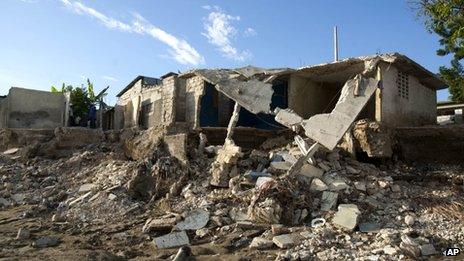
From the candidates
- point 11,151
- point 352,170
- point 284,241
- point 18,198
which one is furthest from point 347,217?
point 11,151

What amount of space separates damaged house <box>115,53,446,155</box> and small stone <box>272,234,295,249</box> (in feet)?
9.94

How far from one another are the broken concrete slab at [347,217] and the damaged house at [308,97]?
1.91 meters

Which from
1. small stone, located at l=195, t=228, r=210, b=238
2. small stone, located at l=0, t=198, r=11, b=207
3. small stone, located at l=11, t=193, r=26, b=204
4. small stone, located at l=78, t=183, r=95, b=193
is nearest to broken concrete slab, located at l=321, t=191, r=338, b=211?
small stone, located at l=195, t=228, r=210, b=238

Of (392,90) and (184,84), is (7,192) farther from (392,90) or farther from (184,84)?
(392,90)

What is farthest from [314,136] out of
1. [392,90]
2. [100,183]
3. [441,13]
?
[100,183]

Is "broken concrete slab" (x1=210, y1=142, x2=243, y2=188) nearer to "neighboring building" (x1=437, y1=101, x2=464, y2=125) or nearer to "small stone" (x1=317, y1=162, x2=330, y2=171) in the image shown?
"small stone" (x1=317, y1=162, x2=330, y2=171)

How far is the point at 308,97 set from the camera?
13.3 m

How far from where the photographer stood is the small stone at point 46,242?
6802 mm

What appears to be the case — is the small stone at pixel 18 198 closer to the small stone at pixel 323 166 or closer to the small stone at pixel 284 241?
the small stone at pixel 284 241

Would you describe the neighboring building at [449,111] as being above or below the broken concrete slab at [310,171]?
above

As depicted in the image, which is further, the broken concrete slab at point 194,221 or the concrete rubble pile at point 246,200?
the broken concrete slab at point 194,221

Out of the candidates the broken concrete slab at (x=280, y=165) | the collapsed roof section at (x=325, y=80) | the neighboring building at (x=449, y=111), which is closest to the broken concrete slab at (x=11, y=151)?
the collapsed roof section at (x=325, y=80)

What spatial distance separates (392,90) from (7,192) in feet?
35.0

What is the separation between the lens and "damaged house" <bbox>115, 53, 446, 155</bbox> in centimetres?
967
